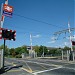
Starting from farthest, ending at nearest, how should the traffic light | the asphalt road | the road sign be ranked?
the road sign < the traffic light < the asphalt road

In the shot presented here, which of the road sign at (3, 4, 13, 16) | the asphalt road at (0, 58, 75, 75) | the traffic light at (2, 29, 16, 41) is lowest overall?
the asphalt road at (0, 58, 75, 75)

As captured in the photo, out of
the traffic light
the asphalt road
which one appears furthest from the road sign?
the asphalt road

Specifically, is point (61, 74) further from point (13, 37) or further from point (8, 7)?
point (8, 7)

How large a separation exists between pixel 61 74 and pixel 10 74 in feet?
15.1

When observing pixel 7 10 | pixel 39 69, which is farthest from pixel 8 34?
pixel 39 69

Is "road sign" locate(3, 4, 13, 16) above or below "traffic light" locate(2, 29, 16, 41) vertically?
above

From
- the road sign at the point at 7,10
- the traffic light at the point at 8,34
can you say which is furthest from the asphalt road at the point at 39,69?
the road sign at the point at 7,10

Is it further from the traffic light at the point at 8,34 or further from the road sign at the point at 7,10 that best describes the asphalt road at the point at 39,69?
the road sign at the point at 7,10

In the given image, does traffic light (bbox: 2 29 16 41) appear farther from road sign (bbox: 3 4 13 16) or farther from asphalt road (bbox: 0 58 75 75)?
asphalt road (bbox: 0 58 75 75)

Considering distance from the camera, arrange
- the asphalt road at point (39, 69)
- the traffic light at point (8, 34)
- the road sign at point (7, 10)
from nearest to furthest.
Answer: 1. the asphalt road at point (39, 69)
2. the traffic light at point (8, 34)
3. the road sign at point (7, 10)

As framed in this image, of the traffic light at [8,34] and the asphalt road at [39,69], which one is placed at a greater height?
the traffic light at [8,34]

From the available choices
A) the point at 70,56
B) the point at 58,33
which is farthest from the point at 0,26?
the point at 58,33

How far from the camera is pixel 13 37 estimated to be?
22.2 meters

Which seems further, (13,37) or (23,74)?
(13,37)
